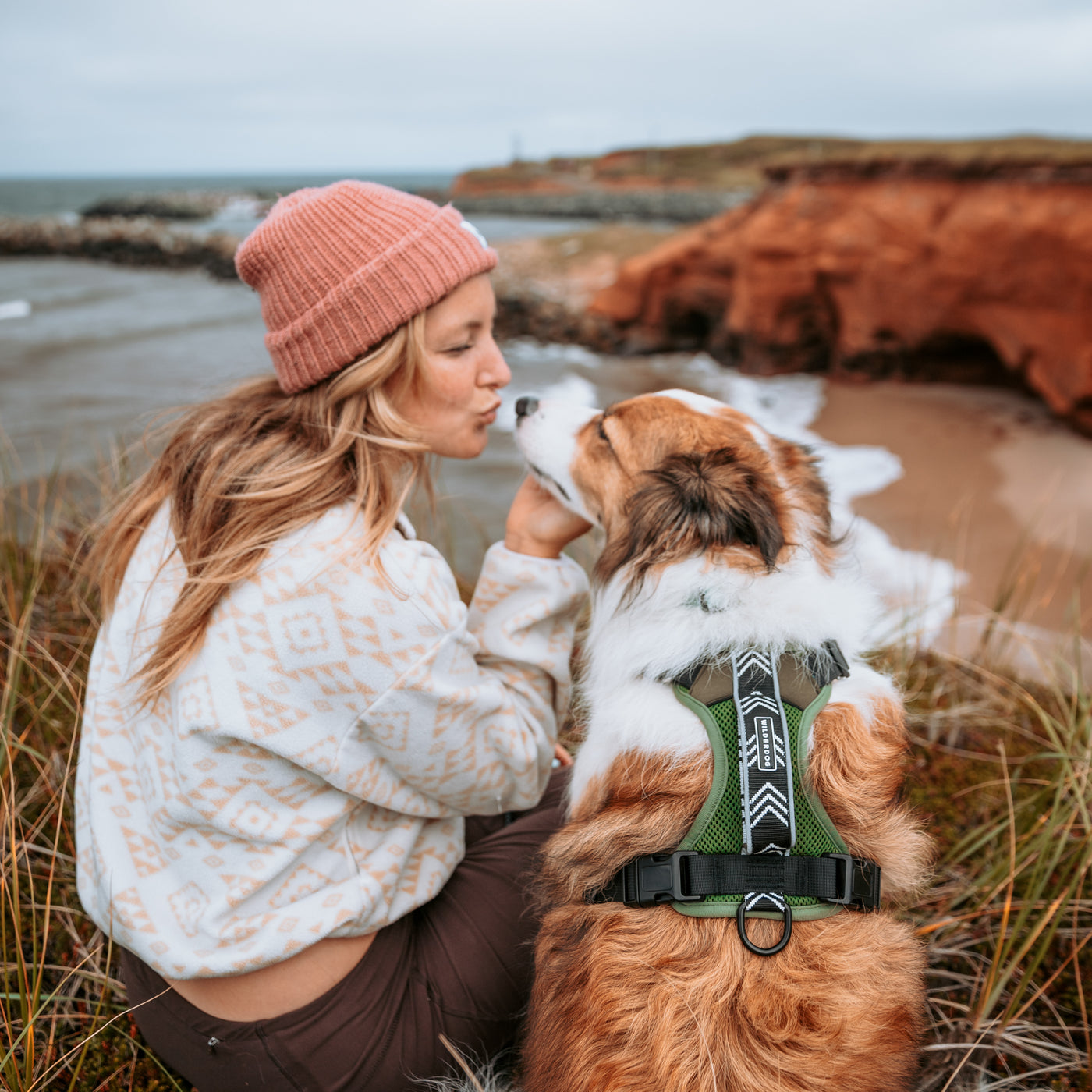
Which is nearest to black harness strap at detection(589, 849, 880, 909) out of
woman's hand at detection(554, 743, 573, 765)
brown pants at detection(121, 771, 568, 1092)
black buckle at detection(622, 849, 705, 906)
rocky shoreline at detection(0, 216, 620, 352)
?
black buckle at detection(622, 849, 705, 906)

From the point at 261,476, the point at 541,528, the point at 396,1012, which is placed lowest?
the point at 396,1012

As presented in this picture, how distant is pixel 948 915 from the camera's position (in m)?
2.71

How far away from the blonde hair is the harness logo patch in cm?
83

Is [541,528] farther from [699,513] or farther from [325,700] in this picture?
[325,700]

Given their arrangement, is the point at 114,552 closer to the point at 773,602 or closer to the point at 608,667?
the point at 608,667

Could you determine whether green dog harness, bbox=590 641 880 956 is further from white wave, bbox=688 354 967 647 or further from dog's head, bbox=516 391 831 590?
white wave, bbox=688 354 967 647

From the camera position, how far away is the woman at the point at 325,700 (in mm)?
1619

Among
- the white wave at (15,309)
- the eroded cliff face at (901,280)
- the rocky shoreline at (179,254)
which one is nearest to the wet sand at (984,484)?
the eroded cliff face at (901,280)

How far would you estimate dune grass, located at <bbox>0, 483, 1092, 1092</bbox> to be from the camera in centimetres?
213

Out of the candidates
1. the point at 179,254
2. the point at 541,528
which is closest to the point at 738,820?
the point at 541,528

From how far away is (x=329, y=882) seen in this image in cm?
174

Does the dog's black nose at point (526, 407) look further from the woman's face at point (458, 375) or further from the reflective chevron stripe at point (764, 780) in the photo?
the reflective chevron stripe at point (764, 780)

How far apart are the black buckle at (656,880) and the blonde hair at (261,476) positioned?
79 cm

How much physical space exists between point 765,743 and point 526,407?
4.58 feet
